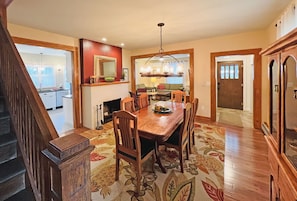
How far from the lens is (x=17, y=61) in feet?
4.46

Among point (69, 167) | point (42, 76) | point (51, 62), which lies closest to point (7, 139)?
point (69, 167)

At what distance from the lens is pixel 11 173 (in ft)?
4.42

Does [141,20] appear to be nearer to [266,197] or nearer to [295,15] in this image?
[295,15]

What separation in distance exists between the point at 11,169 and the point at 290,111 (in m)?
2.12

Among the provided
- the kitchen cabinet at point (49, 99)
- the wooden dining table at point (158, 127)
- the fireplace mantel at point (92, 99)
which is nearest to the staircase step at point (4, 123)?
the wooden dining table at point (158, 127)

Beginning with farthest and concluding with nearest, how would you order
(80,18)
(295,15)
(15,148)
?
(80,18) → (295,15) → (15,148)

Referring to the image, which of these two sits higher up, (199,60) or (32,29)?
(32,29)

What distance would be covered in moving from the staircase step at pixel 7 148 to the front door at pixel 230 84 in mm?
7642

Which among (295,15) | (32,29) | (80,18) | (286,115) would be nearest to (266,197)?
(286,115)

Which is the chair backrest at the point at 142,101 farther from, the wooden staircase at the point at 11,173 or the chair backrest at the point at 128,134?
the wooden staircase at the point at 11,173

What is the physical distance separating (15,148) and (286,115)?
2202 mm

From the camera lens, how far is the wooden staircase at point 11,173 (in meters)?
1.32

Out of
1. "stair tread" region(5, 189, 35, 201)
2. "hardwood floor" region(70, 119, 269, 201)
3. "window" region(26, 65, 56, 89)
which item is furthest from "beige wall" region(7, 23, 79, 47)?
"hardwood floor" region(70, 119, 269, 201)

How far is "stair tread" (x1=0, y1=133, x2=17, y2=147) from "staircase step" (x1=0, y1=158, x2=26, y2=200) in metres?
0.18
